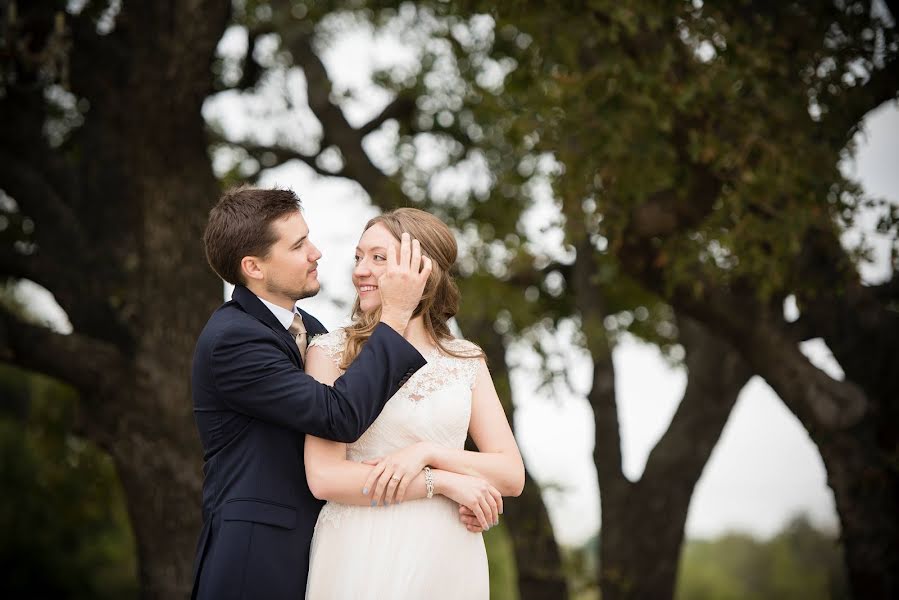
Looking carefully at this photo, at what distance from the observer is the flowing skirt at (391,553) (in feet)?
10.4

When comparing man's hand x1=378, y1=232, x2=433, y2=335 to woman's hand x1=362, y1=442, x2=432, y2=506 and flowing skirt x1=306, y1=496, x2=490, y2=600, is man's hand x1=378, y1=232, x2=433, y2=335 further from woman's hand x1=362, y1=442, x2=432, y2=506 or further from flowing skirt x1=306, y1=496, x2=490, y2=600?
flowing skirt x1=306, y1=496, x2=490, y2=600

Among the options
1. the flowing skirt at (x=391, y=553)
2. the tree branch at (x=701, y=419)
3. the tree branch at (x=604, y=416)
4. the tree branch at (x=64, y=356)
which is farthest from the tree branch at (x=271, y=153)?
the flowing skirt at (x=391, y=553)

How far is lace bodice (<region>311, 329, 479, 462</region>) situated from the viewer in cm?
325

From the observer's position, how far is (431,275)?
342 centimetres

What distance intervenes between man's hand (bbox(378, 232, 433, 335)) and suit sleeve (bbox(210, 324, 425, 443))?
0.23ft

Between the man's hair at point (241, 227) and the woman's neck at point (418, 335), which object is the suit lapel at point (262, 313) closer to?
the man's hair at point (241, 227)

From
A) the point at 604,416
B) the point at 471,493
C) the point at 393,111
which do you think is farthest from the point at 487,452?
the point at 393,111

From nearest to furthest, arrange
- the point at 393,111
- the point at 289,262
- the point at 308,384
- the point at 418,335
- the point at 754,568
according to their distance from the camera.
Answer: the point at 308,384, the point at 289,262, the point at 418,335, the point at 393,111, the point at 754,568

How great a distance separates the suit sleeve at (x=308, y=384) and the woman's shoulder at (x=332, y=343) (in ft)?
0.56

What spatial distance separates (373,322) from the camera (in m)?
3.37

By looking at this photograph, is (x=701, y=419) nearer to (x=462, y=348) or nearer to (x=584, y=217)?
(x=584, y=217)

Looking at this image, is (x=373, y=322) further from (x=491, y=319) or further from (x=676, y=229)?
(x=491, y=319)

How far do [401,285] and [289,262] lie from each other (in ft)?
1.51

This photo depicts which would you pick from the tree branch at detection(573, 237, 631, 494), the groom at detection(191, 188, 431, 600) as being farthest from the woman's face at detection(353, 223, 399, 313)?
the tree branch at detection(573, 237, 631, 494)
